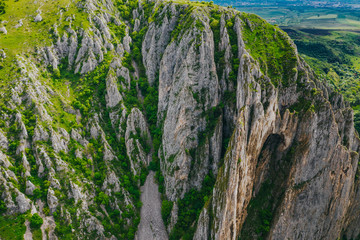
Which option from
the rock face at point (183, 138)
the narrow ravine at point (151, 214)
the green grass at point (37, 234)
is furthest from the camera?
the narrow ravine at point (151, 214)

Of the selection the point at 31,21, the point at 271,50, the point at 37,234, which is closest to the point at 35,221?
the point at 37,234

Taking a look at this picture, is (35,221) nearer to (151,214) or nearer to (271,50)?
(151,214)

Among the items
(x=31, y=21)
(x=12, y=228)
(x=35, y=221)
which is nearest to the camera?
(x=12, y=228)

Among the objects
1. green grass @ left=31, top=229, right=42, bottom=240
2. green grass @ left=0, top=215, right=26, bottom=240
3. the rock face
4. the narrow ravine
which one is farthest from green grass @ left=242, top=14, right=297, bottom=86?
green grass @ left=0, top=215, right=26, bottom=240

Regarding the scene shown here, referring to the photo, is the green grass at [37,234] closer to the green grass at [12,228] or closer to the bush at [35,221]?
the bush at [35,221]

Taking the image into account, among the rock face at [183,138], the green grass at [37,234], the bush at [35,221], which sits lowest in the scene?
the green grass at [37,234]

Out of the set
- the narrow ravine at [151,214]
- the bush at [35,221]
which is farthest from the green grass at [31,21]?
the narrow ravine at [151,214]
